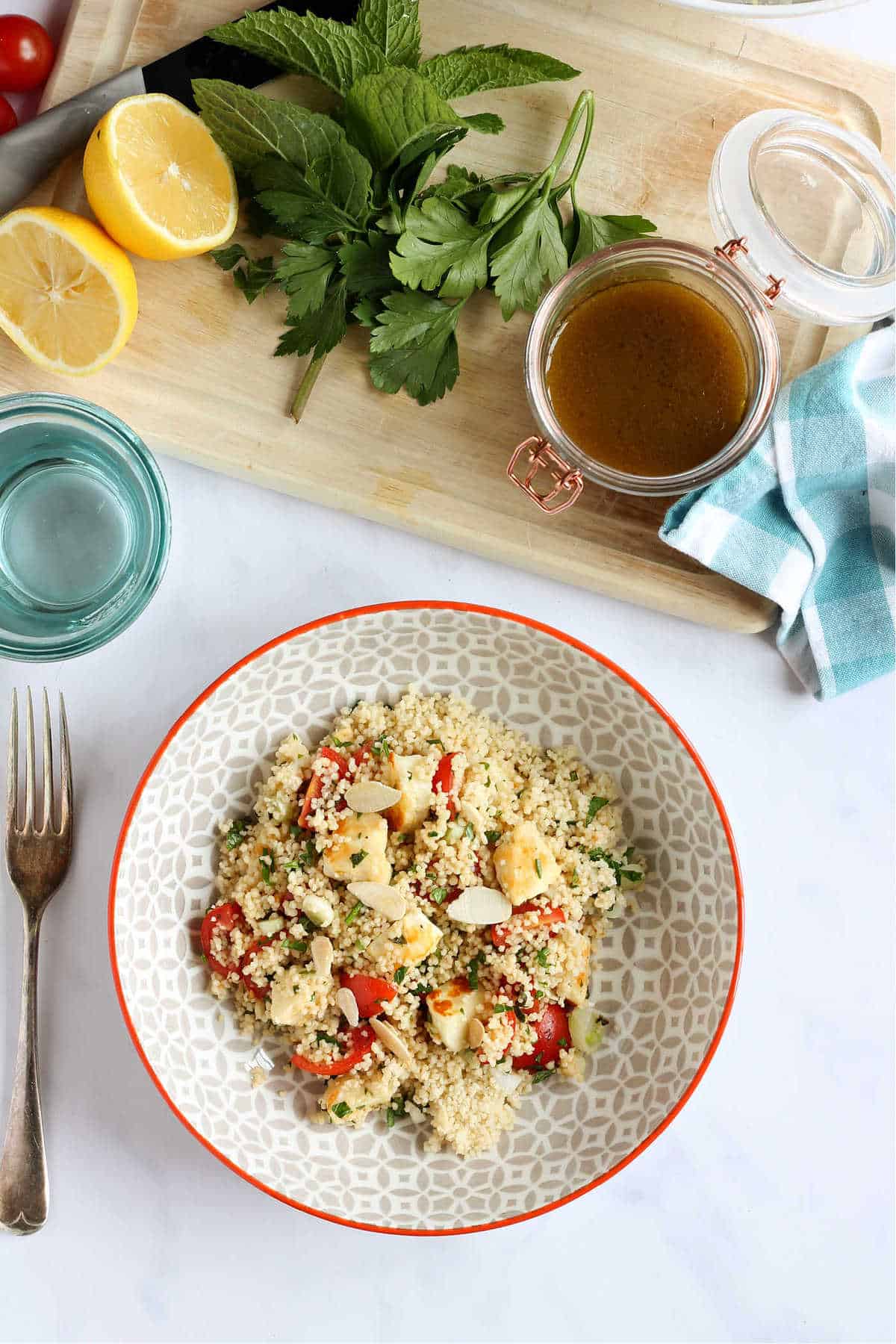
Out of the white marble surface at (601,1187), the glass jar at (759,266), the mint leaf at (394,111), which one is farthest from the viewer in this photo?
the white marble surface at (601,1187)

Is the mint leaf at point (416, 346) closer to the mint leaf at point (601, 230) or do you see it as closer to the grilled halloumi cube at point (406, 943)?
the mint leaf at point (601, 230)

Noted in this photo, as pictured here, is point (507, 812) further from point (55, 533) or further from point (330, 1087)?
point (55, 533)

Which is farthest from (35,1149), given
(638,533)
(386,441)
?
(638,533)

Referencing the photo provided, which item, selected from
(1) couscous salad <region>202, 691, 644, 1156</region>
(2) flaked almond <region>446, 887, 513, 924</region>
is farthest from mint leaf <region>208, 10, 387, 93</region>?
(2) flaked almond <region>446, 887, 513, 924</region>

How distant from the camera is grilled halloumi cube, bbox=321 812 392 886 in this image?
1.42 m

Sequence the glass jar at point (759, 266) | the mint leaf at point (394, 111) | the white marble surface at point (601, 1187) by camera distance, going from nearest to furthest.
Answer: the mint leaf at point (394, 111) < the glass jar at point (759, 266) < the white marble surface at point (601, 1187)

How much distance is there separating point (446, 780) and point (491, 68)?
1.03 m

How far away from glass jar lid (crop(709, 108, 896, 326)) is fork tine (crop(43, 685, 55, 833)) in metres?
1.24

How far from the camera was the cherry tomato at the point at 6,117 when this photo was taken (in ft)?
5.53

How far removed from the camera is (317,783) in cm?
149

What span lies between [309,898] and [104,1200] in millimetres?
651

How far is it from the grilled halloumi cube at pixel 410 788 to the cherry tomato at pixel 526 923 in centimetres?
18

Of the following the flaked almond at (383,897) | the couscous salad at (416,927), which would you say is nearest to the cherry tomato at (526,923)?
the couscous salad at (416,927)

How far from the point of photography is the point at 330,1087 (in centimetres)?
148
